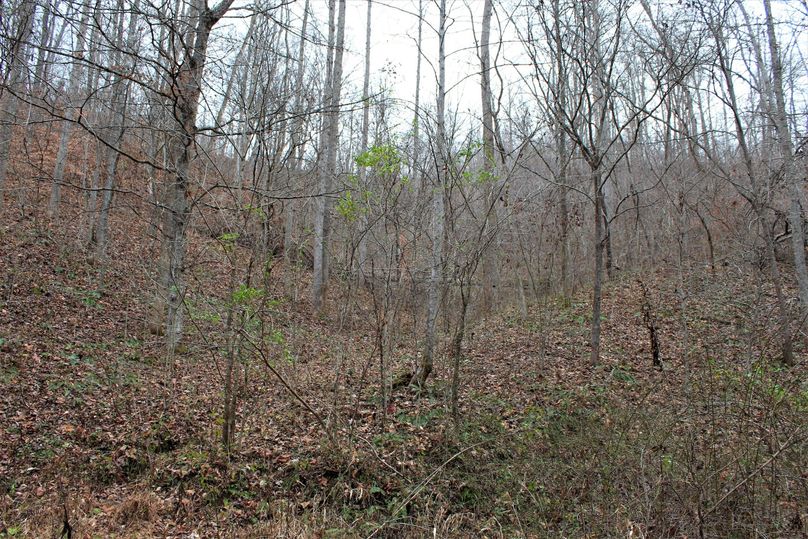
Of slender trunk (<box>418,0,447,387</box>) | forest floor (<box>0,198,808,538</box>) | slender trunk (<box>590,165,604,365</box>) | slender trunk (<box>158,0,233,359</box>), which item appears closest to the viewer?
forest floor (<box>0,198,808,538</box>)

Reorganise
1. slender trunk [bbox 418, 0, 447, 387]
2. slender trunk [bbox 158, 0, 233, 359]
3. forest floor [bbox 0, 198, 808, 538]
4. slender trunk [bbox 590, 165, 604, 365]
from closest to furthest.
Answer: forest floor [bbox 0, 198, 808, 538] < slender trunk [bbox 158, 0, 233, 359] < slender trunk [bbox 418, 0, 447, 387] < slender trunk [bbox 590, 165, 604, 365]

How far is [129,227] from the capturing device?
13617 millimetres

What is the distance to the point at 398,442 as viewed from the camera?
16.9 ft

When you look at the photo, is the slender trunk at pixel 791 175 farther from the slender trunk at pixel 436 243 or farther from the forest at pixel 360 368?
the slender trunk at pixel 436 243

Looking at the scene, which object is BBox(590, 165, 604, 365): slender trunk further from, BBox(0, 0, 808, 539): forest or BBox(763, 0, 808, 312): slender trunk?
BBox(763, 0, 808, 312): slender trunk

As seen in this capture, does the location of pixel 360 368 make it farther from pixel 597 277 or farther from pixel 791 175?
pixel 791 175

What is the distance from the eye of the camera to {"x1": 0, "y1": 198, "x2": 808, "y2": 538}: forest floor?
3754mm

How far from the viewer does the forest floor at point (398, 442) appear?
3.75m

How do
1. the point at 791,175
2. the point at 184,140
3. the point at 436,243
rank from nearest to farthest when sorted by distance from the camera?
the point at 184,140 < the point at 436,243 < the point at 791,175

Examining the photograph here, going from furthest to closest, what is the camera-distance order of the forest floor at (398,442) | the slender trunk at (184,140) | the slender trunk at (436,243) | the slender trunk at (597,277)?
1. the slender trunk at (597,277)
2. the slender trunk at (436,243)
3. the slender trunk at (184,140)
4. the forest floor at (398,442)

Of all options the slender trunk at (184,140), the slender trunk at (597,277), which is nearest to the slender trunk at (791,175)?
the slender trunk at (597,277)

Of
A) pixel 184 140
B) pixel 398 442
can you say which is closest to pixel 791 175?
pixel 398 442

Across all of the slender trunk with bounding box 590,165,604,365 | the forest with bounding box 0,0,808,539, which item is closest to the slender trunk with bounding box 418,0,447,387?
the forest with bounding box 0,0,808,539

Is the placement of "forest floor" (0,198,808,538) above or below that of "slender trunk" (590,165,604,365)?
below
